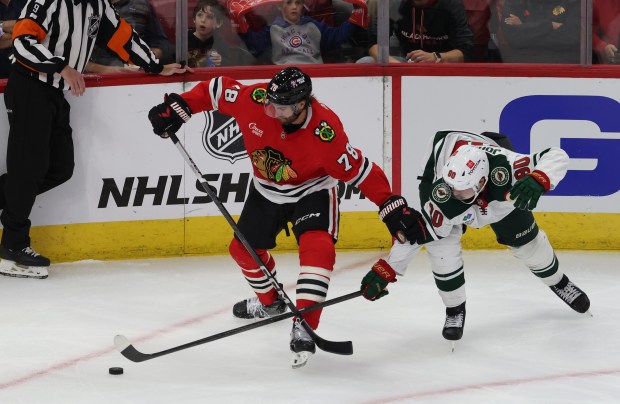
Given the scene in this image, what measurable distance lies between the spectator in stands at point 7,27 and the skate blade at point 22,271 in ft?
2.84

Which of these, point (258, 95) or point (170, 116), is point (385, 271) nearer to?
point (258, 95)

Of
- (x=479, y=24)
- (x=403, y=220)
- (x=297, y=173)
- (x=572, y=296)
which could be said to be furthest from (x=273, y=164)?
(x=479, y=24)

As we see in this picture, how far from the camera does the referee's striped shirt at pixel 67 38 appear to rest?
4.97m

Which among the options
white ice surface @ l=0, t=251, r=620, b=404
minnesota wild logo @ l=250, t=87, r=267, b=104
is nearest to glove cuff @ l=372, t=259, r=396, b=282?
white ice surface @ l=0, t=251, r=620, b=404

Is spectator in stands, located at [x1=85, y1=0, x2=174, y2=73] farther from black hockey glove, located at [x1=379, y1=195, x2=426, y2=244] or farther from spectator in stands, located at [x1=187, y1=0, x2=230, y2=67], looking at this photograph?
black hockey glove, located at [x1=379, y1=195, x2=426, y2=244]

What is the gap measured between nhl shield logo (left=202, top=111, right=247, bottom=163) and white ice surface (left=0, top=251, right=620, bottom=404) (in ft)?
1.60

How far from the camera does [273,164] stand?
4129 mm

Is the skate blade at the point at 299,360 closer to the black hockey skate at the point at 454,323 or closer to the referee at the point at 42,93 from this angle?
the black hockey skate at the point at 454,323

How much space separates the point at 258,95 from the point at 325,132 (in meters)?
0.30

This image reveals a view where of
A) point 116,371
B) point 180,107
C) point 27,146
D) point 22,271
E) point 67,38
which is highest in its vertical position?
point 67,38

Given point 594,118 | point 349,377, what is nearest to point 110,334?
point 349,377

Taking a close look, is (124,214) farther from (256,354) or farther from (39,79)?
(256,354)

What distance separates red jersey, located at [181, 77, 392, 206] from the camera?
13.1ft

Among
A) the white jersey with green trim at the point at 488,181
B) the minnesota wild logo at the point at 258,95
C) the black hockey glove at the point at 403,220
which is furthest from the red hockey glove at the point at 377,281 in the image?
the minnesota wild logo at the point at 258,95
